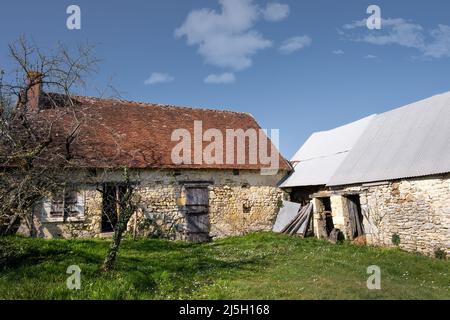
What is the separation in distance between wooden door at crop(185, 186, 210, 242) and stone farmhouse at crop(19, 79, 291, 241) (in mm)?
39

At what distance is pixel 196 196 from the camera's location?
14016 millimetres

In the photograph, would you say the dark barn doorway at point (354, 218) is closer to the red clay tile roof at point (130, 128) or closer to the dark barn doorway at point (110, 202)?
the red clay tile roof at point (130, 128)

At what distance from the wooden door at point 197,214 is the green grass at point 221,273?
324 centimetres

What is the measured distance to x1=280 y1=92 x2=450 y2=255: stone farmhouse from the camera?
9875 millimetres

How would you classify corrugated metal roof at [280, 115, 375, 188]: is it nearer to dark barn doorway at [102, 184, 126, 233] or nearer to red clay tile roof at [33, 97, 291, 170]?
red clay tile roof at [33, 97, 291, 170]

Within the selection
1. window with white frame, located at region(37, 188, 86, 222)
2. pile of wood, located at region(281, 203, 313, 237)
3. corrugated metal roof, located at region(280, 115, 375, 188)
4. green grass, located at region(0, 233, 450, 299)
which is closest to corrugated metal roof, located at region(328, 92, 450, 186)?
corrugated metal roof, located at region(280, 115, 375, 188)

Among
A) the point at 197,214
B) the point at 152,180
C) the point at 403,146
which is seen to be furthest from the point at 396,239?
the point at 152,180

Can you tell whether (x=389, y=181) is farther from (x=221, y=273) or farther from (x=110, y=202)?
(x=110, y=202)

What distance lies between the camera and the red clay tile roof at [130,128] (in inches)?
508

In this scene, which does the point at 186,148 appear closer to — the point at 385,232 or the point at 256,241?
the point at 256,241

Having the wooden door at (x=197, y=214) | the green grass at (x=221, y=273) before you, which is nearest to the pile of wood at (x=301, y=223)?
the wooden door at (x=197, y=214)

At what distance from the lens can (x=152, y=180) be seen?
1342 cm

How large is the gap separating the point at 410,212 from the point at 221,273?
6635 mm
